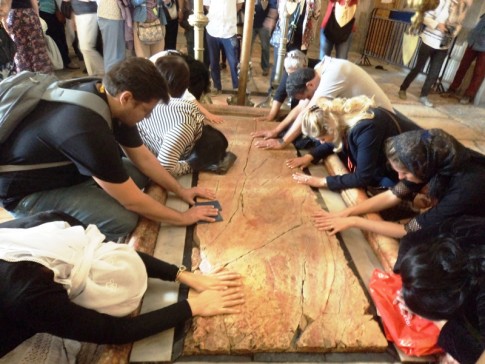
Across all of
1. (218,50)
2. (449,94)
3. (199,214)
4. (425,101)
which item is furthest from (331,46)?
(199,214)

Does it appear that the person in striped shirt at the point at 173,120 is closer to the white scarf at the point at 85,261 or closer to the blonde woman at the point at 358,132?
the blonde woman at the point at 358,132

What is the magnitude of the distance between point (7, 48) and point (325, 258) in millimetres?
2608

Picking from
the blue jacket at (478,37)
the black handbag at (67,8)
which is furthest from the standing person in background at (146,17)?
the blue jacket at (478,37)

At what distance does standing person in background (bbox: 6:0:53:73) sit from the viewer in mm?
2955

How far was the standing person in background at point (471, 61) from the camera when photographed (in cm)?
468

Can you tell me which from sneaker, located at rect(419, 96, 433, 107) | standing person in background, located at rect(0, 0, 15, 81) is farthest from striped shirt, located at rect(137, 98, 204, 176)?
sneaker, located at rect(419, 96, 433, 107)

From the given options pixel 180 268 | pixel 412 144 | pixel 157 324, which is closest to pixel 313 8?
pixel 412 144

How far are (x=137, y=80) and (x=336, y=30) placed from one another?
137 inches

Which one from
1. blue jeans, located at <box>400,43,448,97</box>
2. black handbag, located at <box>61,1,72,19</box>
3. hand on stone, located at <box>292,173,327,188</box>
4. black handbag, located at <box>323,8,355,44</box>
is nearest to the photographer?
hand on stone, located at <box>292,173,327,188</box>

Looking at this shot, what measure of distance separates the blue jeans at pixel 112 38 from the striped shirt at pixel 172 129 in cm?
→ 167

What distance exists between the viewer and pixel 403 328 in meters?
1.29

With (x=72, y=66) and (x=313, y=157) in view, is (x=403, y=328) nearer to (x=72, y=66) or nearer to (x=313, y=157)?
(x=313, y=157)

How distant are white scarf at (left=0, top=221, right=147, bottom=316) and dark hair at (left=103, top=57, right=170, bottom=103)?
0.57 m

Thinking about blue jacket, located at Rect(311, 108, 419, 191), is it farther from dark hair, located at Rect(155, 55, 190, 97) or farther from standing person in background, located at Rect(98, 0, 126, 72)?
standing person in background, located at Rect(98, 0, 126, 72)
